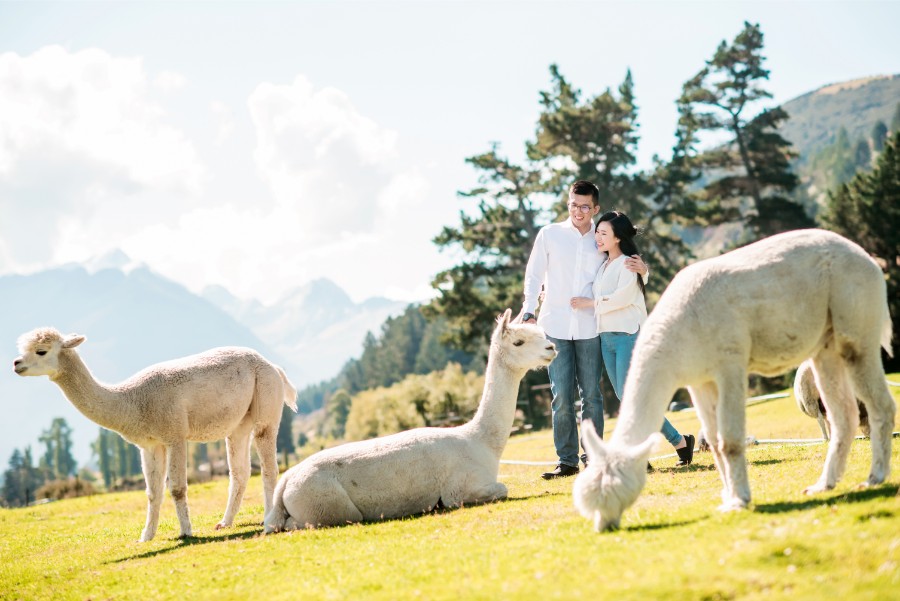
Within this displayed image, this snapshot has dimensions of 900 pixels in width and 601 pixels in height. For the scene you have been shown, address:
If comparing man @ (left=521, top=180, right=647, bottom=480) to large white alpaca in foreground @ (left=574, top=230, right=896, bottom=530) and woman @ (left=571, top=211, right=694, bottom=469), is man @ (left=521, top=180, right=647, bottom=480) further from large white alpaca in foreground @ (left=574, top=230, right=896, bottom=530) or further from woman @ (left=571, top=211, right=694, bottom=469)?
large white alpaca in foreground @ (left=574, top=230, right=896, bottom=530)

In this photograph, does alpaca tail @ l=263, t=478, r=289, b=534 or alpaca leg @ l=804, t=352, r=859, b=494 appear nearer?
alpaca leg @ l=804, t=352, r=859, b=494

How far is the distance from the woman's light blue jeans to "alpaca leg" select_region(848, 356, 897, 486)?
11.5 ft

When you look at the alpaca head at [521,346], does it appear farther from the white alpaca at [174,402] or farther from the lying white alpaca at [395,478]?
the white alpaca at [174,402]

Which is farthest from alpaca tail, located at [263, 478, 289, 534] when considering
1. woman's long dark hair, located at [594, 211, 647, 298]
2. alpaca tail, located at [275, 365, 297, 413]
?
woman's long dark hair, located at [594, 211, 647, 298]

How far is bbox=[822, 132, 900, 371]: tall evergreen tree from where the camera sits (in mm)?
41062

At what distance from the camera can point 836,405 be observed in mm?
7125

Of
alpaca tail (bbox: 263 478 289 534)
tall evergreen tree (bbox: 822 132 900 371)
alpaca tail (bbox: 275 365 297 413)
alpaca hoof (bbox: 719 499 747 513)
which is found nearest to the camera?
alpaca hoof (bbox: 719 499 747 513)

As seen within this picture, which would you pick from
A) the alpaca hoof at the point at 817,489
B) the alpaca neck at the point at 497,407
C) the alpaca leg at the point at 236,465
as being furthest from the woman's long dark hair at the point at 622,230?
the alpaca leg at the point at 236,465

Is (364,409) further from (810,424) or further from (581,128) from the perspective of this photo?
(810,424)

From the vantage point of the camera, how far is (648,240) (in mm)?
45250

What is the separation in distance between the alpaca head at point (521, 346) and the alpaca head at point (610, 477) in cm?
373

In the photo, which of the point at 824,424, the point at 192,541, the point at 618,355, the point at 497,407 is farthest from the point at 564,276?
the point at 192,541

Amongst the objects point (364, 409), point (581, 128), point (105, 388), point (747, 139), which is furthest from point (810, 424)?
point (364, 409)

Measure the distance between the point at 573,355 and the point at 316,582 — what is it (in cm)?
583
